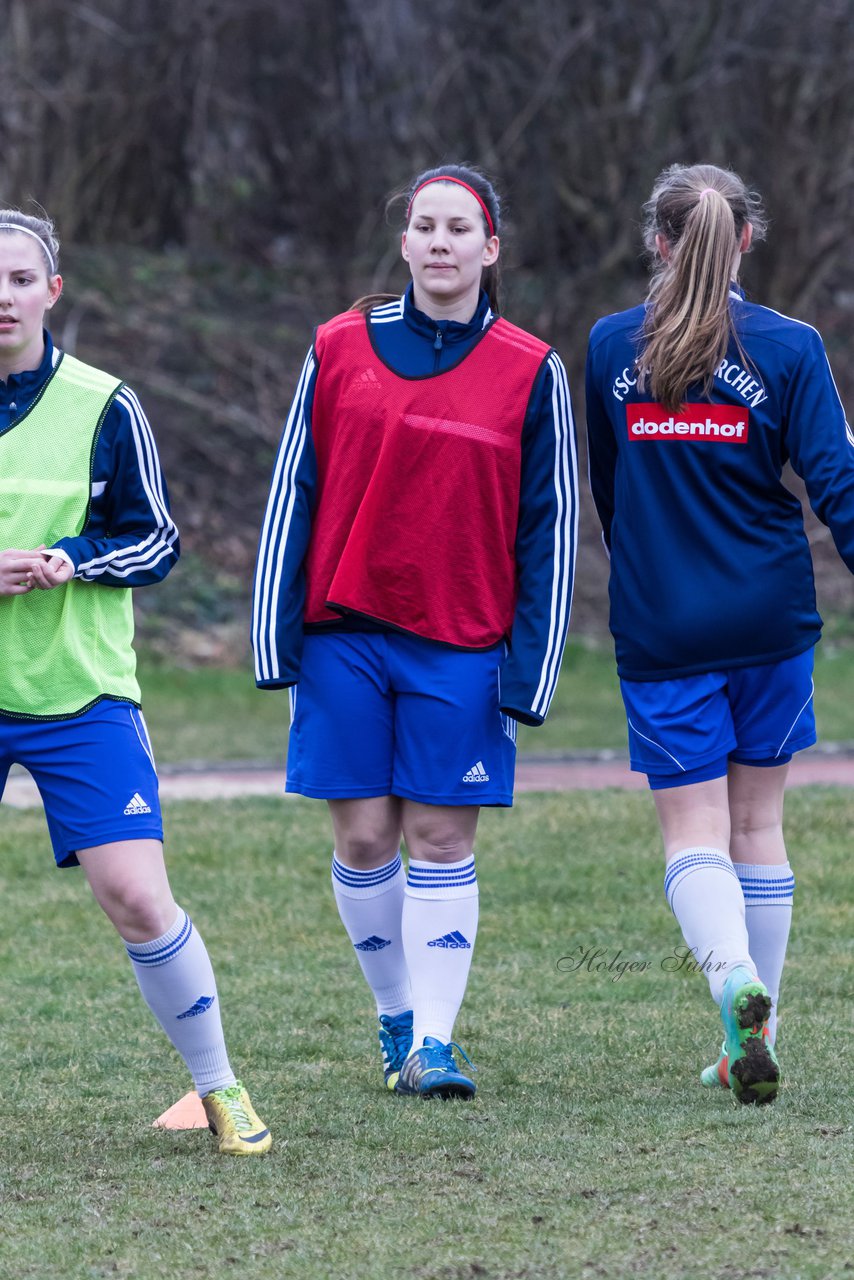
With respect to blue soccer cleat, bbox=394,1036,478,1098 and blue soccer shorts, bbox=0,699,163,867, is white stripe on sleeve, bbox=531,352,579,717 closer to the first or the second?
blue soccer cleat, bbox=394,1036,478,1098

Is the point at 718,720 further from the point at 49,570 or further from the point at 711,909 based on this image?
the point at 49,570

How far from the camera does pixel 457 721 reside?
167 inches

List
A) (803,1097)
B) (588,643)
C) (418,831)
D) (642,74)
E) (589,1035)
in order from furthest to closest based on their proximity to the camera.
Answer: (642,74) → (588,643) → (589,1035) → (418,831) → (803,1097)

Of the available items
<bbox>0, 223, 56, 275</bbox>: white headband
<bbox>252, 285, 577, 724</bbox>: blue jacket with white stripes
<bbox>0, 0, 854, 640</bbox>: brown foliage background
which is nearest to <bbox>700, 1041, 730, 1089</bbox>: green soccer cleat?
<bbox>252, 285, 577, 724</bbox>: blue jacket with white stripes

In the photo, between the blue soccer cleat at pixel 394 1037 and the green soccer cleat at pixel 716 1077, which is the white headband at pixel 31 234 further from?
the green soccer cleat at pixel 716 1077

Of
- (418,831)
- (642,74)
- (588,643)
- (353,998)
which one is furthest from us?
(642,74)

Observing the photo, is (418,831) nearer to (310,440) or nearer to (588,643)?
(310,440)

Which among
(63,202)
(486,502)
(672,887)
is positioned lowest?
(672,887)

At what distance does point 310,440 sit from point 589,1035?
174 cm

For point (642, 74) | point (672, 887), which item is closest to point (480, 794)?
point (672, 887)

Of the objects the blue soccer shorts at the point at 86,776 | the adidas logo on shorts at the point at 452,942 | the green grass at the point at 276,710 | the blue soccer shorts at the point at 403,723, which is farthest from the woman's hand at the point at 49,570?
the green grass at the point at 276,710

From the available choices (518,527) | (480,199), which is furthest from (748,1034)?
(480,199)

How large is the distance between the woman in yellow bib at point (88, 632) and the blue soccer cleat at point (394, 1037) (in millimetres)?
648

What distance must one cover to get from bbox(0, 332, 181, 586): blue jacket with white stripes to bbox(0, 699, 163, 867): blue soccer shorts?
0.99 ft
